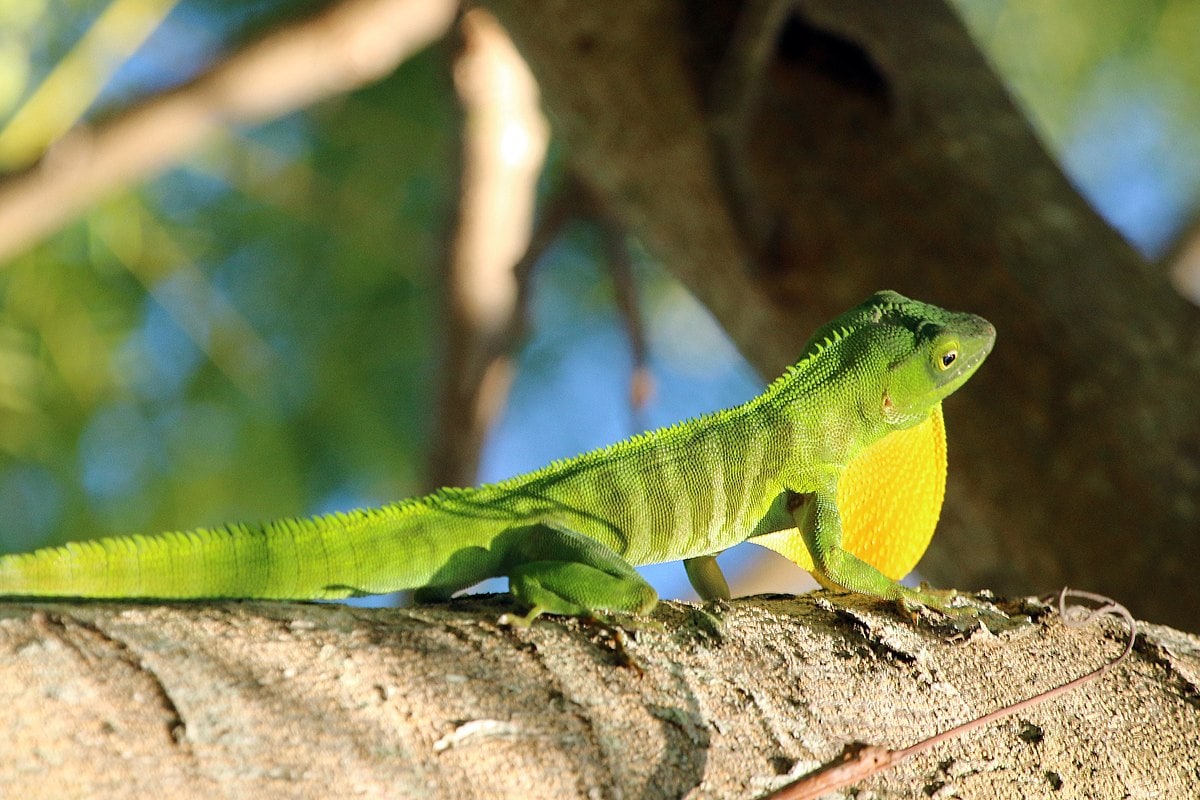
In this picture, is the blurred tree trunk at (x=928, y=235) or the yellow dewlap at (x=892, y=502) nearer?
the yellow dewlap at (x=892, y=502)

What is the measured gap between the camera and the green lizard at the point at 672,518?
6.05 ft

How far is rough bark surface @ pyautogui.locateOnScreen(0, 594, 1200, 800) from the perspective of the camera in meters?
1.46

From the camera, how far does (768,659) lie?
193 centimetres

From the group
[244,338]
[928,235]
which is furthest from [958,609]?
[244,338]

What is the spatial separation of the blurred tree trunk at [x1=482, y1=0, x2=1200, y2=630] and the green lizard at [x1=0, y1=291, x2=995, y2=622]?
998 millimetres

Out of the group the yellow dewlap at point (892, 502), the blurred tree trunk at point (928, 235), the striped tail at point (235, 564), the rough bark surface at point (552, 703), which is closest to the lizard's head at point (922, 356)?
the yellow dewlap at point (892, 502)

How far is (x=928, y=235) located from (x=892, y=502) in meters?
1.47

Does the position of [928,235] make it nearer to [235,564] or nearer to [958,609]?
[958,609]

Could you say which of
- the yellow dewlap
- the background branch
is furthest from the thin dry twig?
the background branch

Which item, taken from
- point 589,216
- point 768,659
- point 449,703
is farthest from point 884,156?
point 449,703

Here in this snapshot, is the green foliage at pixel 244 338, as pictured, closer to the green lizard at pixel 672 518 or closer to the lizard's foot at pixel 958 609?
the green lizard at pixel 672 518

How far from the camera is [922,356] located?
8.86ft

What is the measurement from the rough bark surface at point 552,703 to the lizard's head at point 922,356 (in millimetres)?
664

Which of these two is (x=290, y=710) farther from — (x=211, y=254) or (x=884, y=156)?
(x=211, y=254)
